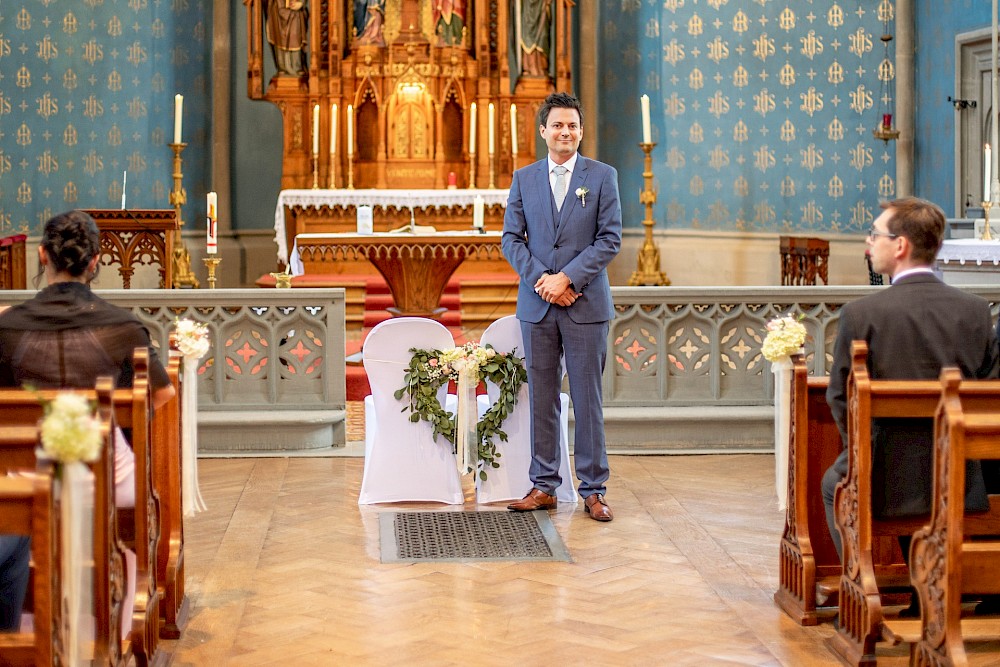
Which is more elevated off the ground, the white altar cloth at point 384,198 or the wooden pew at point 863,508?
the white altar cloth at point 384,198

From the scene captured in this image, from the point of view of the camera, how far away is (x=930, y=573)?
10.8ft

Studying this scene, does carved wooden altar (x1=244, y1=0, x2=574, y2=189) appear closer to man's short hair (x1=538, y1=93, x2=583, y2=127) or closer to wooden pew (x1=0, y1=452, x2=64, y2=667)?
man's short hair (x1=538, y1=93, x2=583, y2=127)

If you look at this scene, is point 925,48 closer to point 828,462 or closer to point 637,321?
point 637,321

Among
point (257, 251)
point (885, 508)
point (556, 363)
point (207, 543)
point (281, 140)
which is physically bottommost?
point (207, 543)

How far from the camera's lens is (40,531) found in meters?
2.61

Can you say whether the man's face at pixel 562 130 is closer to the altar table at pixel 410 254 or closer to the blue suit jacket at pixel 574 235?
the blue suit jacket at pixel 574 235

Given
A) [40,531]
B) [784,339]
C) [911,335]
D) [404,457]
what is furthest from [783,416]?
[40,531]

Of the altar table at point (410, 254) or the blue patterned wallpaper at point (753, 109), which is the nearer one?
the altar table at point (410, 254)

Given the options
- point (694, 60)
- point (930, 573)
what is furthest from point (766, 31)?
point (930, 573)

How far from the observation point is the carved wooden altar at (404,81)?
1288cm

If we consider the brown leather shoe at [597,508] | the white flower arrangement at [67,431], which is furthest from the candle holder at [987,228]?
the white flower arrangement at [67,431]

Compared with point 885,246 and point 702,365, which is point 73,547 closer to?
point 885,246

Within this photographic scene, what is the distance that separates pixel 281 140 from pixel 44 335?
11220mm

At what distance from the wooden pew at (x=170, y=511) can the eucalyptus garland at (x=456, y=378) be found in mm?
1511
